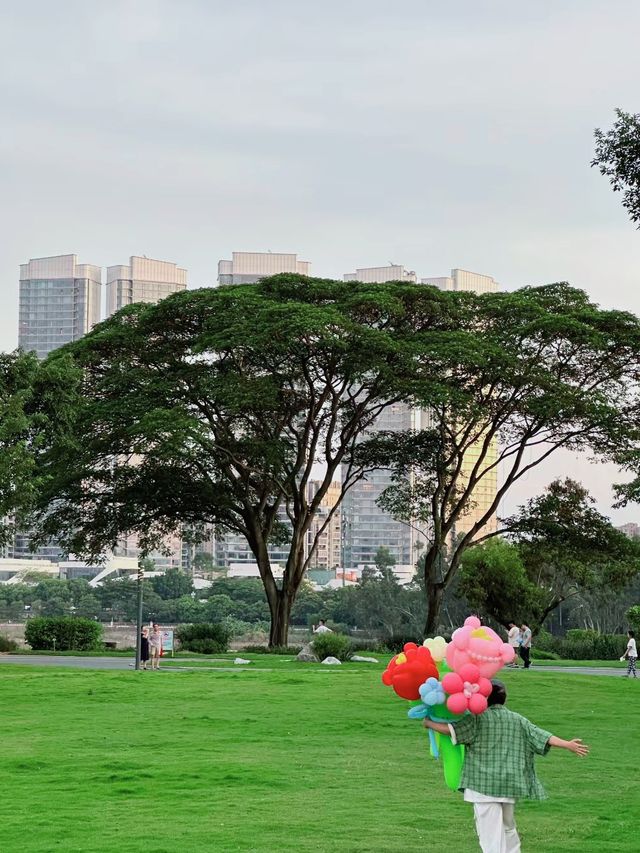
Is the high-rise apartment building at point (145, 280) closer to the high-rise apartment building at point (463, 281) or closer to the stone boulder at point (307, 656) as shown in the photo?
the high-rise apartment building at point (463, 281)

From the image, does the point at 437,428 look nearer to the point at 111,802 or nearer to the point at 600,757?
the point at 600,757

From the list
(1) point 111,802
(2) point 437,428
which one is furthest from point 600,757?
(2) point 437,428

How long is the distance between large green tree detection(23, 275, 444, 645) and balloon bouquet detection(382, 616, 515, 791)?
96.6 ft

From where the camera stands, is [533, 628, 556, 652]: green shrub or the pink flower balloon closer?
the pink flower balloon

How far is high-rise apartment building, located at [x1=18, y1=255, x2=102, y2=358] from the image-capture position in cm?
17000

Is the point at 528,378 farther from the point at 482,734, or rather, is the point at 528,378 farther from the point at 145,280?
the point at 145,280

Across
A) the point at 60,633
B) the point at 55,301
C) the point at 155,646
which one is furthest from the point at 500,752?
the point at 55,301

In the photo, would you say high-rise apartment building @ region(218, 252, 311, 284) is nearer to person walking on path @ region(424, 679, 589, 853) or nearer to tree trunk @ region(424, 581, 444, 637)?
tree trunk @ region(424, 581, 444, 637)

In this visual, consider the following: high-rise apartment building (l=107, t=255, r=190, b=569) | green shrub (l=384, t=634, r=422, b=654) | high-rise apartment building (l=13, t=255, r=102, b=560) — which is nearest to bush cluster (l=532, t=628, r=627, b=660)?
green shrub (l=384, t=634, r=422, b=654)

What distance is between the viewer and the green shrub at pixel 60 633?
153 ft

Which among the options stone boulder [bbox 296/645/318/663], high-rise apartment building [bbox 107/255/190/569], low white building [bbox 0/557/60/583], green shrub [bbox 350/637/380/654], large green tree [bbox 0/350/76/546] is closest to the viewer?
large green tree [bbox 0/350/76/546]

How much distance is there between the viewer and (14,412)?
3394 cm

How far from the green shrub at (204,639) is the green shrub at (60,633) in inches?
132

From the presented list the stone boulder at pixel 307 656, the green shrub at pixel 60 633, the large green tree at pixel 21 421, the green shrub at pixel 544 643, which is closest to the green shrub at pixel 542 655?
the green shrub at pixel 544 643
